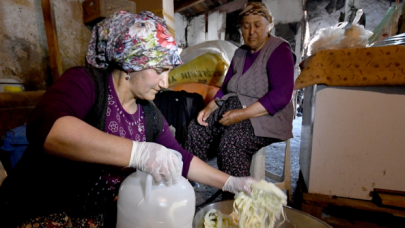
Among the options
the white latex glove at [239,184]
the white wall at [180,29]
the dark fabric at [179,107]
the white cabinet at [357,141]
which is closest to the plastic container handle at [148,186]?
the white latex glove at [239,184]

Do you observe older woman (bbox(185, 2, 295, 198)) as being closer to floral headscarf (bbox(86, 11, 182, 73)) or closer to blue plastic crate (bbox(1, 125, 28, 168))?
floral headscarf (bbox(86, 11, 182, 73))

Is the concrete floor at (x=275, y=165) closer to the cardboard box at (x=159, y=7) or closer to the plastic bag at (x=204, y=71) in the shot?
Result: the plastic bag at (x=204, y=71)

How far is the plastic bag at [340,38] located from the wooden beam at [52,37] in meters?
2.75

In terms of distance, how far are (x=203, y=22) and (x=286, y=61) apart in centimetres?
652

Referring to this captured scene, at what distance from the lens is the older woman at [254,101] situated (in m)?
1.72

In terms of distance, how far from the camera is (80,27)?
271 centimetres

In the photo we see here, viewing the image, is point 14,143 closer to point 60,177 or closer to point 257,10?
point 60,177

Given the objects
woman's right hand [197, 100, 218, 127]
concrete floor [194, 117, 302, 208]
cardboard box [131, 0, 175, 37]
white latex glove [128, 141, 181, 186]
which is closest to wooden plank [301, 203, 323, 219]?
concrete floor [194, 117, 302, 208]

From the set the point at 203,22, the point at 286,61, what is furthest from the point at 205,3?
the point at 286,61

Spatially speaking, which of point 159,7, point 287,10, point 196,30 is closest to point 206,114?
point 159,7

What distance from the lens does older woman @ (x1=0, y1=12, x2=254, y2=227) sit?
769 millimetres

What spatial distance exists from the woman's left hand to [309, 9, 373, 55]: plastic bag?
0.88m

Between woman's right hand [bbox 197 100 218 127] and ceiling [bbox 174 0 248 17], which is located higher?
ceiling [bbox 174 0 248 17]

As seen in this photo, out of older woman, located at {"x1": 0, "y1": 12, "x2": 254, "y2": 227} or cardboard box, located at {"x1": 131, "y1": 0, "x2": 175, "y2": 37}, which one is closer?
older woman, located at {"x1": 0, "y1": 12, "x2": 254, "y2": 227}
